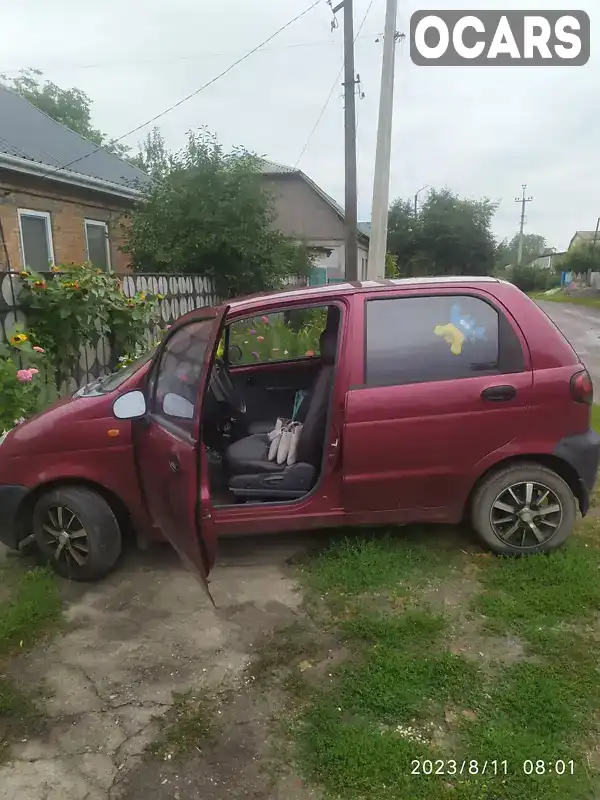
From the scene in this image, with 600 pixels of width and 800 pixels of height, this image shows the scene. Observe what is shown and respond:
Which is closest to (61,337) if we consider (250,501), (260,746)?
(250,501)

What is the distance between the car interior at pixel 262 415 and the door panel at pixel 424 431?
0.89 feet

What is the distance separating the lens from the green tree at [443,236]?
4172cm

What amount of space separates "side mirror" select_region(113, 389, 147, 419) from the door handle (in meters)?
1.93

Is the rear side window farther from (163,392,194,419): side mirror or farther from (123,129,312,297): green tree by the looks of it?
(123,129,312,297): green tree

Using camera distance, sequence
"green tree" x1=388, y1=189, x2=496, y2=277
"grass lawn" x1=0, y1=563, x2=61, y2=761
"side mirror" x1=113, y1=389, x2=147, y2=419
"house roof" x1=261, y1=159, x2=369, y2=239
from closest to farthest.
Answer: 1. "grass lawn" x1=0, y1=563, x2=61, y2=761
2. "side mirror" x1=113, y1=389, x2=147, y2=419
3. "house roof" x1=261, y1=159, x2=369, y2=239
4. "green tree" x1=388, y1=189, x2=496, y2=277

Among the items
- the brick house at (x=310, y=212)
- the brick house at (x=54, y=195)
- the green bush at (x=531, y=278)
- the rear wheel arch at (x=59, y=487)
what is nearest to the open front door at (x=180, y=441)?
the rear wheel arch at (x=59, y=487)

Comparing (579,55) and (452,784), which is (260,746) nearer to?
(452,784)

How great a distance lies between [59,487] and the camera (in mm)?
3545

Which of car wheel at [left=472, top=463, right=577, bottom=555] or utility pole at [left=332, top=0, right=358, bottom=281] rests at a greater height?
utility pole at [left=332, top=0, right=358, bottom=281]

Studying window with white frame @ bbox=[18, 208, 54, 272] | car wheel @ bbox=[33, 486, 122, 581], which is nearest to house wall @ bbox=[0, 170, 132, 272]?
window with white frame @ bbox=[18, 208, 54, 272]

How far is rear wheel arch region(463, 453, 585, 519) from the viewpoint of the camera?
3.58 meters

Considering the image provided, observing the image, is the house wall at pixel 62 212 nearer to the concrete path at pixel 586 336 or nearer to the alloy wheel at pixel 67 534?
the alloy wheel at pixel 67 534

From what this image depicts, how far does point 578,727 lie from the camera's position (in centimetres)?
235

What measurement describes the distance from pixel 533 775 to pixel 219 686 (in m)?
1.32
